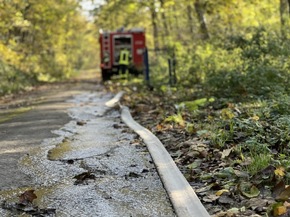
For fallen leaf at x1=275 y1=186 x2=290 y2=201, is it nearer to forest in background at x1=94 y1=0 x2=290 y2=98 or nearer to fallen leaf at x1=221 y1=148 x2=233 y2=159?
fallen leaf at x1=221 y1=148 x2=233 y2=159

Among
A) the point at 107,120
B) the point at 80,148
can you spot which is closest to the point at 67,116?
the point at 107,120

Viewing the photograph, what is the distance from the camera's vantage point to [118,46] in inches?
817

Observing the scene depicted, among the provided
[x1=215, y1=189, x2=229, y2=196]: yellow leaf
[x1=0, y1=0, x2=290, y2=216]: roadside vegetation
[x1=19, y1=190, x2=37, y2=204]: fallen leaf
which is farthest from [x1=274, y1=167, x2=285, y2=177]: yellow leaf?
[x1=19, y1=190, x2=37, y2=204]: fallen leaf

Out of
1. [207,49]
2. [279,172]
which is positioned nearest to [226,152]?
[279,172]

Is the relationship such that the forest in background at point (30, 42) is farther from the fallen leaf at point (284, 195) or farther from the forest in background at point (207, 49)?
the fallen leaf at point (284, 195)

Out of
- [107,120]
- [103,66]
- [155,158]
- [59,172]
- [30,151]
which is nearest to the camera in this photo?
[59,172]

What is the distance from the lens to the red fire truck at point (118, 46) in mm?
20375

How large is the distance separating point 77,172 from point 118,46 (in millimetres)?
16943

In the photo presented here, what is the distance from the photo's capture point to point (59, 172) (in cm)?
429

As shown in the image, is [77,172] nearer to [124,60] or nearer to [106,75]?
[124,60]

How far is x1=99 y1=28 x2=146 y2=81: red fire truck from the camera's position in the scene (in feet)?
66.8

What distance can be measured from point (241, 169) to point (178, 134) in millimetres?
2072

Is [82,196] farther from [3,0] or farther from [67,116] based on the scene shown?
[3,0]

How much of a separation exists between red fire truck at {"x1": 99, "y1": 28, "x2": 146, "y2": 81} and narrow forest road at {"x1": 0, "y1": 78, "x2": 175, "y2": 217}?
13.3 metres
